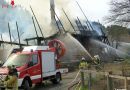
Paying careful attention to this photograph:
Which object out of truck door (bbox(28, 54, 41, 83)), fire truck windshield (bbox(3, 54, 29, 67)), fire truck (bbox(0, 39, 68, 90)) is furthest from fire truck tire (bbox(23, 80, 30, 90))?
fire truck windshield (bbox(3, 54, 29, 67))

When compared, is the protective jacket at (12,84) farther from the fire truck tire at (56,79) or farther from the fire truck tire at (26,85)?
the fire truck tire at (56,79)

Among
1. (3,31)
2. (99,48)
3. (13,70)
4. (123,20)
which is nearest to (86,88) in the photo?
(13,70)

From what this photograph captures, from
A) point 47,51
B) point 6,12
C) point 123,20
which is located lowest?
point 47,51

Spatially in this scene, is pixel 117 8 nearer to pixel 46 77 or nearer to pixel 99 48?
pixel 46 77

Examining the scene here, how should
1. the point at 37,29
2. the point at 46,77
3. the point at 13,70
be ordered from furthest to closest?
the point at 37,29 < the point at 46,77 < the point at 13,70

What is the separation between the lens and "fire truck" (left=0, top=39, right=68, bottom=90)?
19.4 m

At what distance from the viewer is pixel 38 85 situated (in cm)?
2277

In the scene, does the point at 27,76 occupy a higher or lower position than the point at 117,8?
lower

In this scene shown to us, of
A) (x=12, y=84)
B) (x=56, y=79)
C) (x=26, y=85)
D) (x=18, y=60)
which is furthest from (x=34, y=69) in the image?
(x=12, y=84)

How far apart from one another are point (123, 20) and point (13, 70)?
11.5m

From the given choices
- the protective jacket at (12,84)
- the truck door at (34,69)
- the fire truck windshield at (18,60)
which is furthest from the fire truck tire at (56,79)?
the protective jacket at (12,84)

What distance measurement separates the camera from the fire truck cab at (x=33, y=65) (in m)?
19.4

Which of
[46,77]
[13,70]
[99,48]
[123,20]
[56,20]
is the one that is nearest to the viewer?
[13,70]

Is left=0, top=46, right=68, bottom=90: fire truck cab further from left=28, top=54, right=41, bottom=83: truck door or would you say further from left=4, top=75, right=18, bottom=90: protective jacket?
left=4, top=75, right=18, bottom=90: protective jacket
